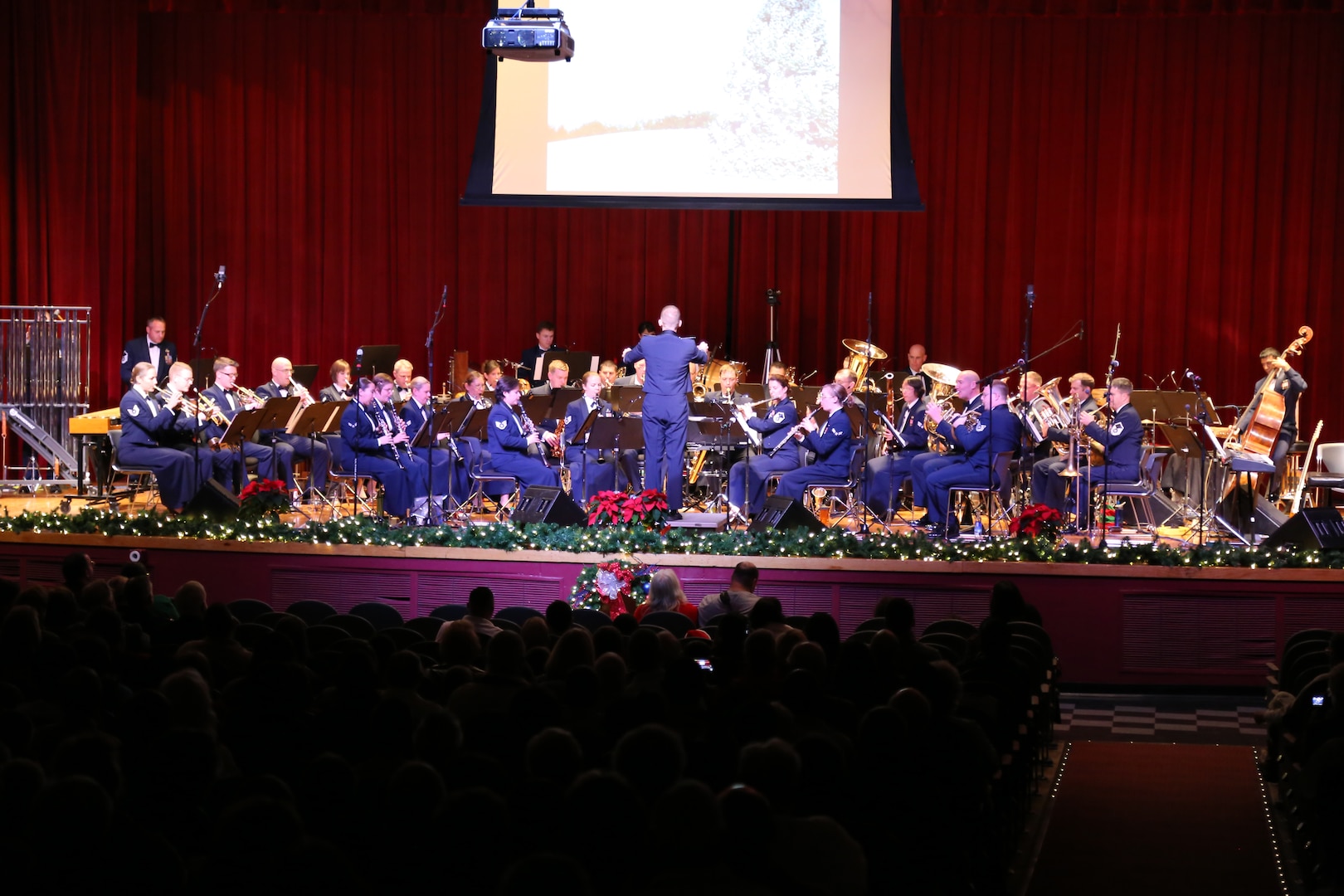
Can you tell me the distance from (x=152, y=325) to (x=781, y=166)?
20.1 feet

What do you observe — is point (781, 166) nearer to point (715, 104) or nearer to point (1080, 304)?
point (715, 104)

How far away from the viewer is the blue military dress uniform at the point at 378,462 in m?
11.4

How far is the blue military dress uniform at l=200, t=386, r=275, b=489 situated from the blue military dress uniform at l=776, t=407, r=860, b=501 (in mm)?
4396

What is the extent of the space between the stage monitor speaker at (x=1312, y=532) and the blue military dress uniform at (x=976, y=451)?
7.18 feet

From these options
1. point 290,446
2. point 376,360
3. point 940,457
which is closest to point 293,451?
point 290,446

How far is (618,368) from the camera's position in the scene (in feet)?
50.8

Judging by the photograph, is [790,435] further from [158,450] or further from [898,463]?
[158,450]

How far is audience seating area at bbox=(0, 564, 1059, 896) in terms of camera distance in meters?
3.11

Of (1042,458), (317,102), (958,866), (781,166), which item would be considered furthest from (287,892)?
(317,102)

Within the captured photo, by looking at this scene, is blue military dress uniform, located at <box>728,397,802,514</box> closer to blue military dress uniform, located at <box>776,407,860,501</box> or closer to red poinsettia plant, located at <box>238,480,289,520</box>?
blue military dress uniform, located at <box>776,407,860,501</box>

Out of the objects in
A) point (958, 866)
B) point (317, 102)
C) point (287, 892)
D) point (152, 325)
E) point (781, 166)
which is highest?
point (317, 102)

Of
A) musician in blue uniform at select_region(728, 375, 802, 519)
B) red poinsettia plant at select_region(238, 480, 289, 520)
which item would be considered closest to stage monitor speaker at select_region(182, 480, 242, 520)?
red poinsettia plant at select_region(238, 480, 289, 520)

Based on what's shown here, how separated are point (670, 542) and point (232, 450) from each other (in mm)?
4925

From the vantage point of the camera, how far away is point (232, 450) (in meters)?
12.4
